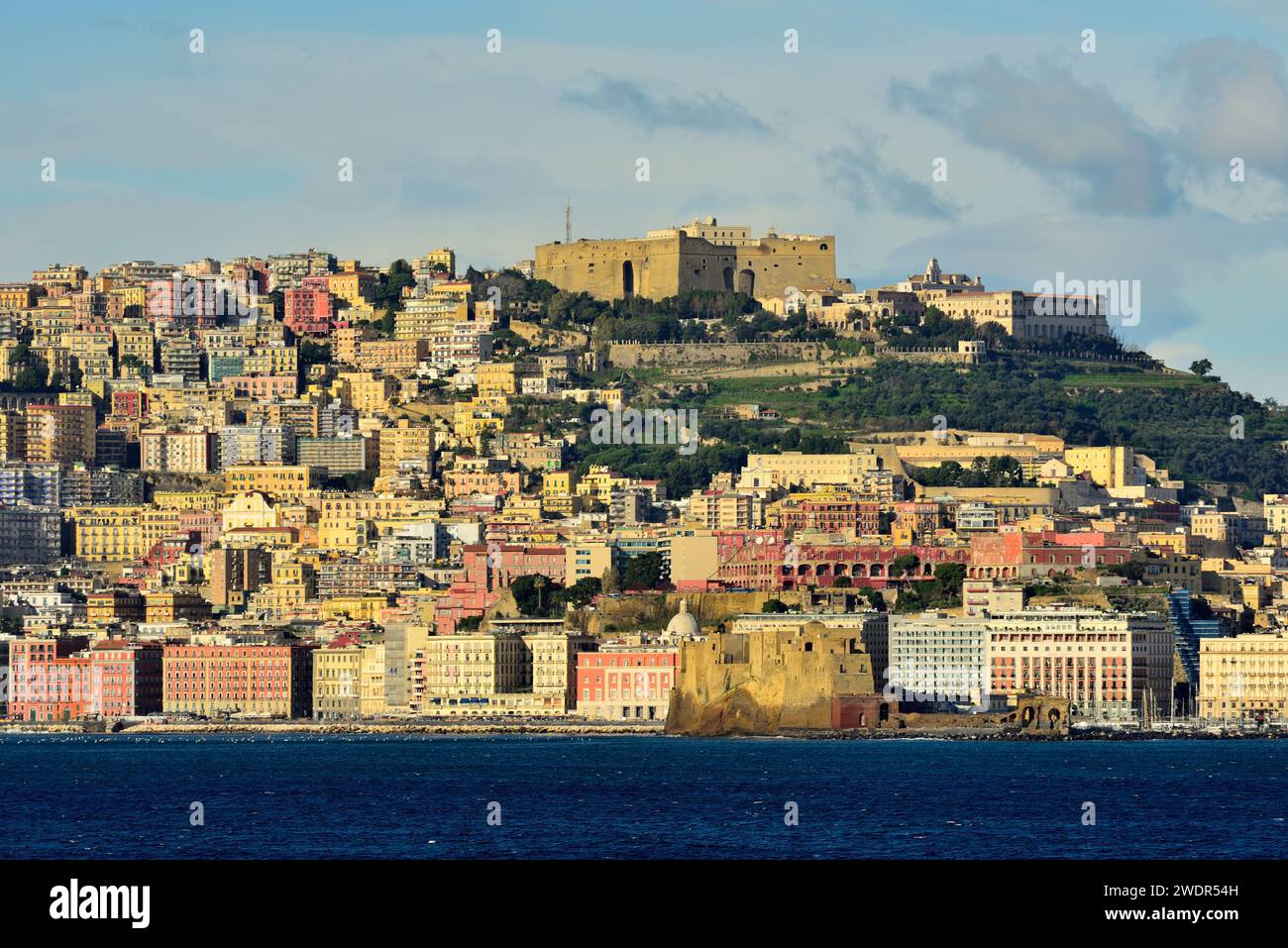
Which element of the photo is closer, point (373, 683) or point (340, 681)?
point (373, 683)

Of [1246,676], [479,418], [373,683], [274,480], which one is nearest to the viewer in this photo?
[1246,676]

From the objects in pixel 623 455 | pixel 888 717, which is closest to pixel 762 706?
pixel 888 717

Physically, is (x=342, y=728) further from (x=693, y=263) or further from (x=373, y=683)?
(x=693, y=263)

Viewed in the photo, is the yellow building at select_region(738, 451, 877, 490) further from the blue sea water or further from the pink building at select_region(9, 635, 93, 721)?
the blue sea water

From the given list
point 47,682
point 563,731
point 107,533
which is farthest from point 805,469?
point 47,682

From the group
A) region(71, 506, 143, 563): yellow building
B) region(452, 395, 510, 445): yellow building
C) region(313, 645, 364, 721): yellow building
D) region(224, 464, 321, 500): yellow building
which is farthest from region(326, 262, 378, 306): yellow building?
region(313, 645, 364, 721): yellow building
